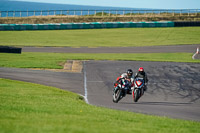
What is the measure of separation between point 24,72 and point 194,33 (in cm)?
3956

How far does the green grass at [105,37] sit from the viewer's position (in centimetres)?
5002

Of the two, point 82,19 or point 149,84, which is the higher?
point 82,19

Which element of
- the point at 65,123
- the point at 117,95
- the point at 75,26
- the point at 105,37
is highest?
the point at 75,26

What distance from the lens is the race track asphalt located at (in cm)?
1636

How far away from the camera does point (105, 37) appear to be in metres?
55.2

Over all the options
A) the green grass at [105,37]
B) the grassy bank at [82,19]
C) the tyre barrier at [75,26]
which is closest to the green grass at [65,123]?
the green grass at [105,37]

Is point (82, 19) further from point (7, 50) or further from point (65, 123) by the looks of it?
point (65, 123)

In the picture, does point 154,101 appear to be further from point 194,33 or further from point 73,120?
point 194,33

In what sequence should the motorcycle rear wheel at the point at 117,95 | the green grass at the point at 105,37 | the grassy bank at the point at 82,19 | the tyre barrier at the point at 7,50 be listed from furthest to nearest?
the grassy bank at the point at 82,19, the green grass at the point at 105,37, the tyre barrier at the point at 7,50, the motorcycle rear wheel at the point at 117,95

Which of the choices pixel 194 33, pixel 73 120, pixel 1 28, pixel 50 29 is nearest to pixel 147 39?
pixel 194 33

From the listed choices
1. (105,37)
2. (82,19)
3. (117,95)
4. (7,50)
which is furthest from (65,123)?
(82,19)

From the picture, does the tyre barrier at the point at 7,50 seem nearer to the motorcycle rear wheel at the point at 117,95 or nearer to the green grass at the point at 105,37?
the green grass at the point at 105,37

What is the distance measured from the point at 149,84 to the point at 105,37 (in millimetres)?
33694

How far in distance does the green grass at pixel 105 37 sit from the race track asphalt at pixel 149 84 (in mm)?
18623
